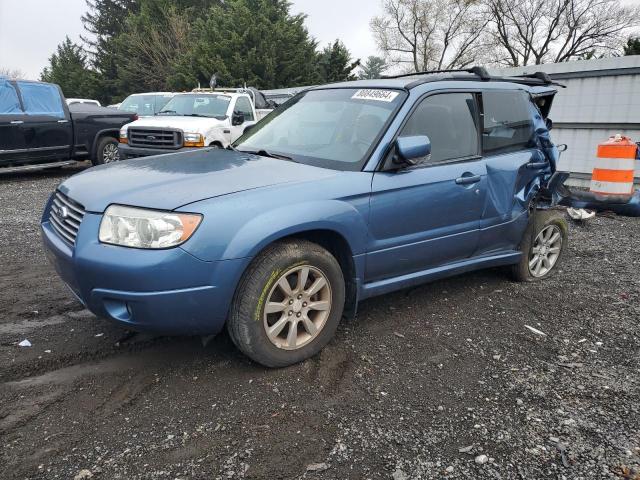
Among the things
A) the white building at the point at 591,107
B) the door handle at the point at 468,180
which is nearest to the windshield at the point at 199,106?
the white building at the point at 591,107

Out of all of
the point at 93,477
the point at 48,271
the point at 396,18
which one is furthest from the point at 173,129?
the point at 396,18

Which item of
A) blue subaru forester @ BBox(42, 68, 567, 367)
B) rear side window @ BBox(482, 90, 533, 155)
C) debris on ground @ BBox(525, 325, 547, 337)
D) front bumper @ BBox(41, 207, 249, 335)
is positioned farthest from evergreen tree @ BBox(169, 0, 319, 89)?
front bumper @ BBox(41, 207, 249, 335)

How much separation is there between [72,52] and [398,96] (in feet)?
186

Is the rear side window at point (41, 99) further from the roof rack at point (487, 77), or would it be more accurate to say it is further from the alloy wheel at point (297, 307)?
the alloy wheel at point (297, 307)

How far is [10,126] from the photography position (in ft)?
31.3

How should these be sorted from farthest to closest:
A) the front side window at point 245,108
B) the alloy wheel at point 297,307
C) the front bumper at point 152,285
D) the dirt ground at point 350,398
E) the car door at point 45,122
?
the front side window at point 245,108 < the car door at point 45,122 < the alloy wheel at point 297,307 < the front bumper at point 152,285 < the dirt ground at point 350,398

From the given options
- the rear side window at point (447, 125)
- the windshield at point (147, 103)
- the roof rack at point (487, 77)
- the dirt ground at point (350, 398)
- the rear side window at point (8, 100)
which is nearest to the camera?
the dirt ground at point (350, 398)

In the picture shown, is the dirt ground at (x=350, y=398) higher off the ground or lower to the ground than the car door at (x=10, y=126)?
lower

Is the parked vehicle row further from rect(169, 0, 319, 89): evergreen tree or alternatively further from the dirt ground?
rect(169, 0, 319, 89): evergreen tree

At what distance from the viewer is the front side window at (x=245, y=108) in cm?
1118

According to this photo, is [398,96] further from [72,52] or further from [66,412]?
[72,52]

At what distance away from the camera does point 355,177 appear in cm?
327

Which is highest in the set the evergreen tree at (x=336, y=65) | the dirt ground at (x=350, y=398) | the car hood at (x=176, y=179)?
the evergreen tree at (x=336, y=65)

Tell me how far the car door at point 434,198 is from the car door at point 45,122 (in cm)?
885
